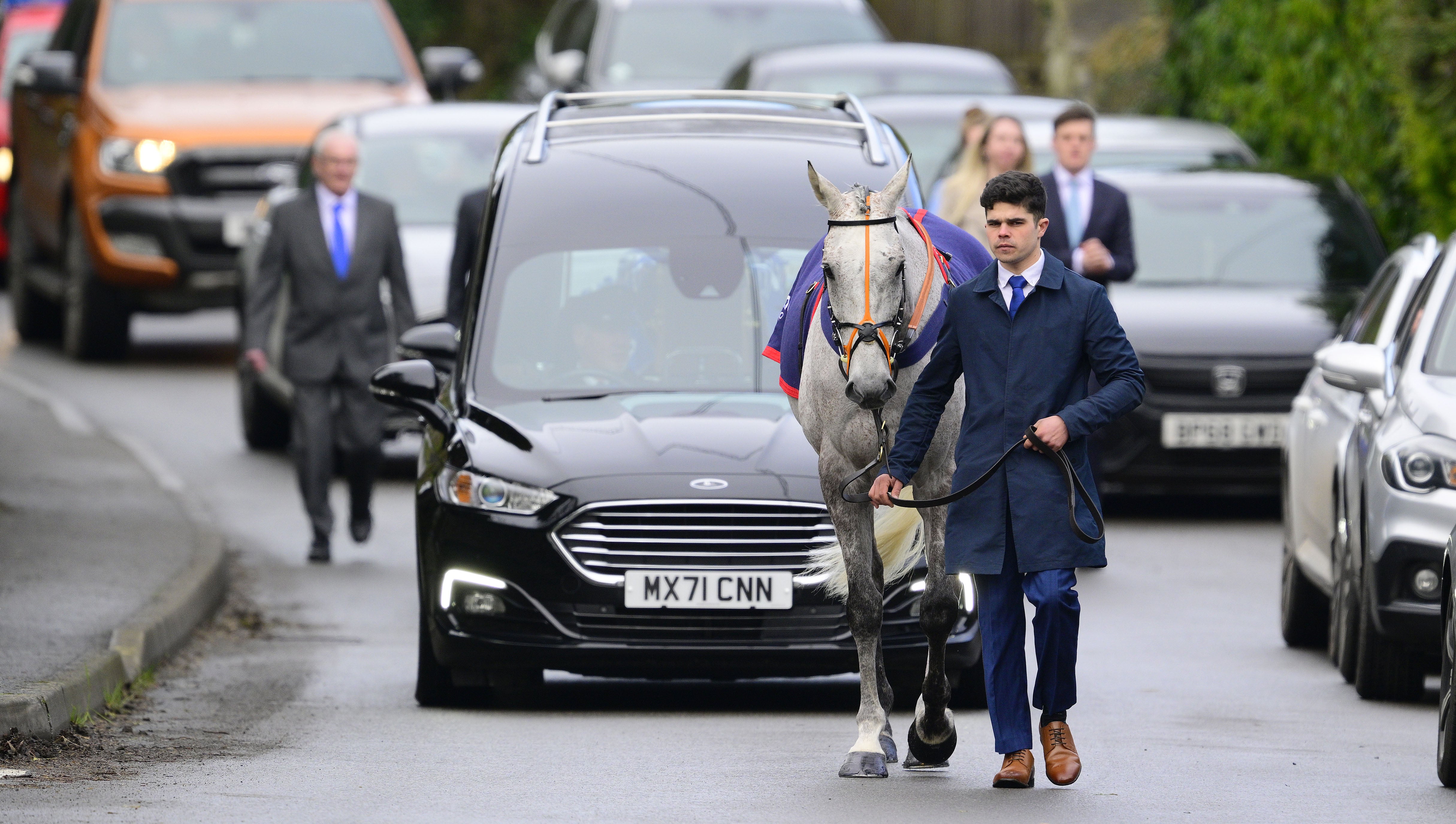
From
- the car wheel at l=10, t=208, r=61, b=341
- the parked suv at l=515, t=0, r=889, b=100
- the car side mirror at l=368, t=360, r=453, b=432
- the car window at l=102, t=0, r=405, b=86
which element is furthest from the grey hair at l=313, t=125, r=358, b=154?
the car wheel at l=10, t=208, r=61, b=341

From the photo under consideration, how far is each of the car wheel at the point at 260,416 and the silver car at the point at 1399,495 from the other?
8068 mm

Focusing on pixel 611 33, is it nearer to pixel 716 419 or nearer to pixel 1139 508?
pixel 1139 508

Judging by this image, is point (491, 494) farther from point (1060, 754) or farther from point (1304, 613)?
point (1304, 613)

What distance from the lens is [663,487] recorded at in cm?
971

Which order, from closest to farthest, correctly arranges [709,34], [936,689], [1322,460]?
[936,689]
[1322,460]
[709,34]

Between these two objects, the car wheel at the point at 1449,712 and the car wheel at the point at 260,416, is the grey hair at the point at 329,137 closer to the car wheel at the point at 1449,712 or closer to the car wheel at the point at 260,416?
the car wheel at the point at 260,416

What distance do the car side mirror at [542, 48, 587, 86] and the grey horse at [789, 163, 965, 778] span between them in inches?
485

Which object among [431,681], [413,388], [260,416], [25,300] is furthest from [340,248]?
[25,300]

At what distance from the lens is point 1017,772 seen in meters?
8.20

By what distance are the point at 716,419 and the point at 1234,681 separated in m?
2.41

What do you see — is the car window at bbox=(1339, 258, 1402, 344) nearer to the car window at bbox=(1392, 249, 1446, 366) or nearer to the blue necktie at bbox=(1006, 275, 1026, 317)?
the car window at bbox=(1392, 249, 1446, 366)

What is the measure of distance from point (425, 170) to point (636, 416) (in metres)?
7.69

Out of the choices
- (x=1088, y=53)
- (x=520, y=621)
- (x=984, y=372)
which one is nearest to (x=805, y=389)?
(x=984, y=372)

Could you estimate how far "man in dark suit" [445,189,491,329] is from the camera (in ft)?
45.7
